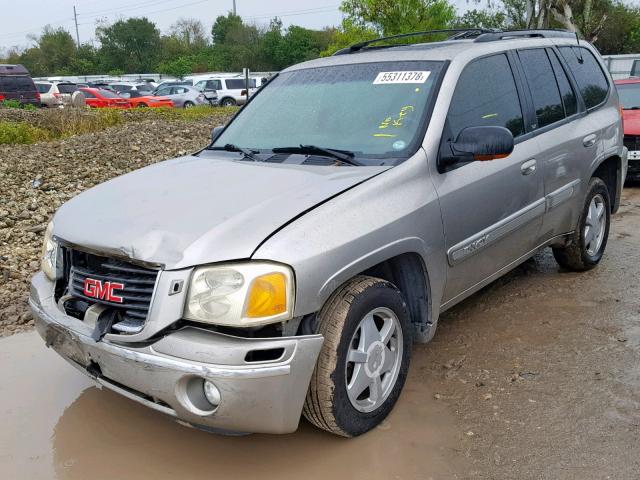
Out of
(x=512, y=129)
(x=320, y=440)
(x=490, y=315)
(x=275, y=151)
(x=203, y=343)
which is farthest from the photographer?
(x=490, y=315)

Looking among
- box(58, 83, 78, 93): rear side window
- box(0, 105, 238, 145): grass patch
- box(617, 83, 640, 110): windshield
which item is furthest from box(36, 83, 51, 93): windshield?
box(617, 83, 640, 110): windshield

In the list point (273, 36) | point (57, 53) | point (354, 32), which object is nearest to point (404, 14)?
point (354, 32)

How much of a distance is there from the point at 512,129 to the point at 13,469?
3.27 m

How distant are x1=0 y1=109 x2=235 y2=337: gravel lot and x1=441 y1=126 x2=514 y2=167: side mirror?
10.5ft

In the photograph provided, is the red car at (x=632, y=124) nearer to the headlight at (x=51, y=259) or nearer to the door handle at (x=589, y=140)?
the door handle at (x=589, y=140)

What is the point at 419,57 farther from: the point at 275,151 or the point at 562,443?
the point at 562,443

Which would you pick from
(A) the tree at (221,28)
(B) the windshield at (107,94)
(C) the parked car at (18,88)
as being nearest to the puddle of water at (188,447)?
(C) the parked car at (18,88)

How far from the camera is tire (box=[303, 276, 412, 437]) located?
267cm

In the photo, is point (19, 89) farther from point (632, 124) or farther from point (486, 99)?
point (486, 99)

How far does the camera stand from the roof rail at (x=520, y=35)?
4058 mm

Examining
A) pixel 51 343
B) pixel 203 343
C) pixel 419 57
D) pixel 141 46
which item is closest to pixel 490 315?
pixel 419 57

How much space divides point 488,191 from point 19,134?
11.0 metres

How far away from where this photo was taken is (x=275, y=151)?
11.9 feet

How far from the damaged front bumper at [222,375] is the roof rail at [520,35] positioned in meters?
2.51
